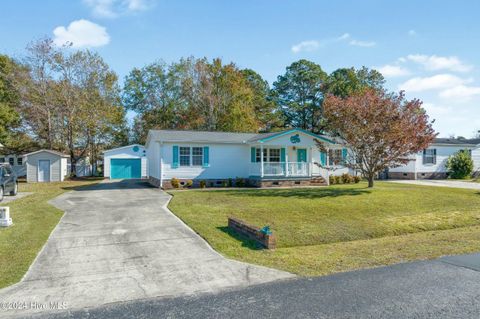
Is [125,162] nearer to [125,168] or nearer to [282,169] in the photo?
[125,168]

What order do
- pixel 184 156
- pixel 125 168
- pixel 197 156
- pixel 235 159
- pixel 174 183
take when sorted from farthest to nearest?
pixel 125 168, pixel 235 159, pixel 197 156, pixel 184 156, pixel 174 183

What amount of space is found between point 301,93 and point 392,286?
39.7 meters

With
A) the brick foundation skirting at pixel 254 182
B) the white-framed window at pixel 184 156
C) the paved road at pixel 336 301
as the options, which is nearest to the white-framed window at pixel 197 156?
the white-framed window at pixel 184 156

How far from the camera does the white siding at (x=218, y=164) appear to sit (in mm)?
20000

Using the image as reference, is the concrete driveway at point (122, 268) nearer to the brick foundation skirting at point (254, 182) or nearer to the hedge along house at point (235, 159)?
the hedge along house at point (235, 159)

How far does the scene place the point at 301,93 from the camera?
43031mm

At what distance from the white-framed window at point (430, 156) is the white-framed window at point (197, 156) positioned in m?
19.6

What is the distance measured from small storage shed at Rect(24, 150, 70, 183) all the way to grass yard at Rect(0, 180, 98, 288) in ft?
51.0

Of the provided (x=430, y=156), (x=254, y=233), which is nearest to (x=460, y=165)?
(x=430, y=156)

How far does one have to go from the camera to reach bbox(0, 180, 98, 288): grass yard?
5.85 meters

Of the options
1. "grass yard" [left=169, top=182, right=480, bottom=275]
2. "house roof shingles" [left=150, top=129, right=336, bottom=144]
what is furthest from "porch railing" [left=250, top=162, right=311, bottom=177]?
"grass yard" [left=169, top=182, right=480, bottom=275]

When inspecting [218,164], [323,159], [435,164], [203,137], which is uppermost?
[203,137]

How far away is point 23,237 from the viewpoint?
8.01 meters

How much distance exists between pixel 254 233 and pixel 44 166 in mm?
25041
